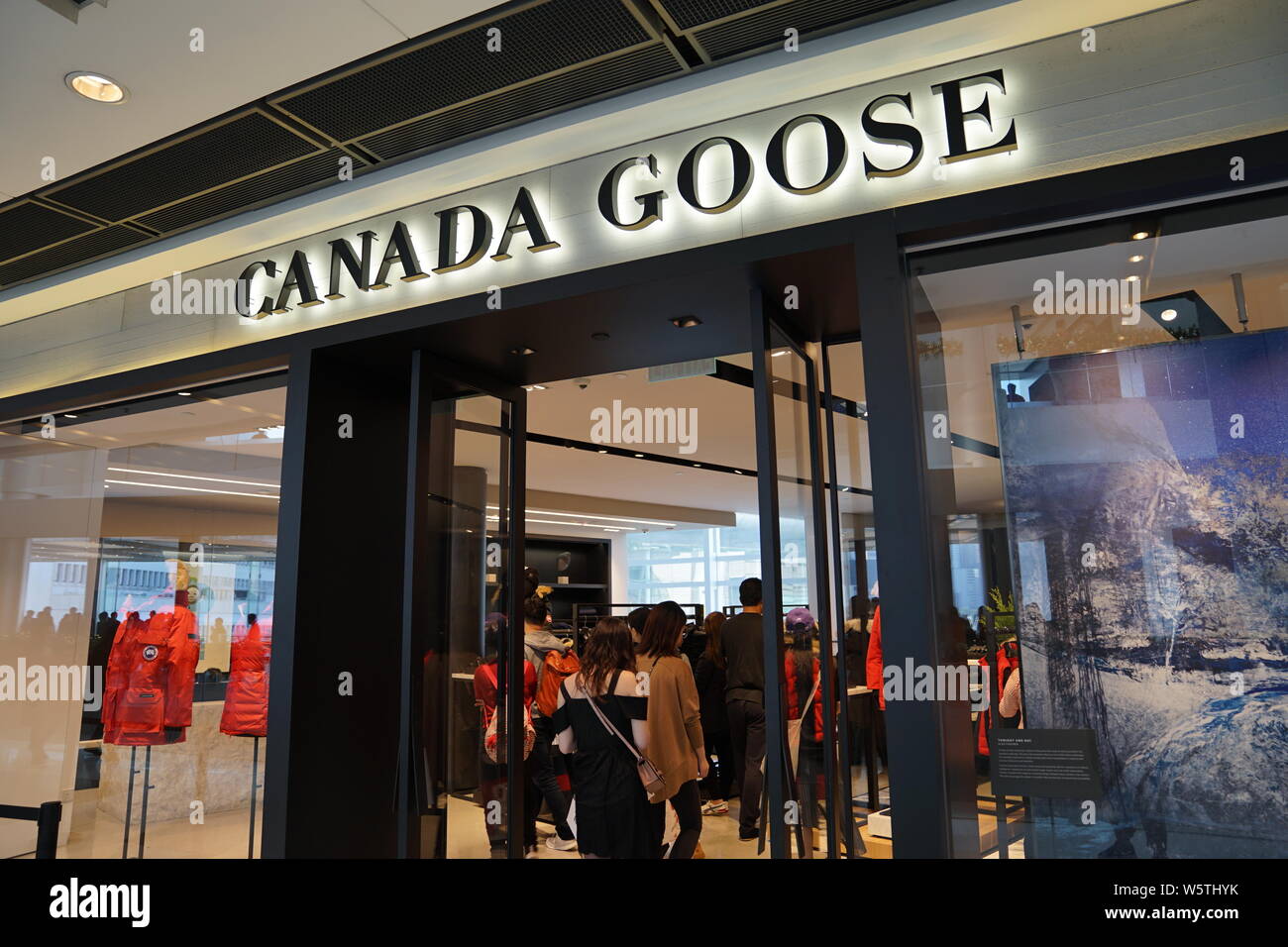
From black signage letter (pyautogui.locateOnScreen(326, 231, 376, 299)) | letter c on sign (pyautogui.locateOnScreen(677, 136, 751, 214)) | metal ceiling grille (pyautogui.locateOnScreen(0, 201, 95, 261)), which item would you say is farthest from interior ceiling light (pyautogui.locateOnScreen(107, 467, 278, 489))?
letter c on sign (pyautogui.locateOnScreen(677, 136, 751, 214))

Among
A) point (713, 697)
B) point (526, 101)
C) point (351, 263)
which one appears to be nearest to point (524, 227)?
point (526, 101)

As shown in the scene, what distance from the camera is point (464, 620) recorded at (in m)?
3.78

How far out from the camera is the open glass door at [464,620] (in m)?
3.53

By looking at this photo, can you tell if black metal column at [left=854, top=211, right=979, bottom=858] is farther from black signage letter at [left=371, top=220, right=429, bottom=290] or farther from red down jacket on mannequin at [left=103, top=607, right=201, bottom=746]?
red down jacket on mannequin at [left=103, top=607, right=201, bottom=746]

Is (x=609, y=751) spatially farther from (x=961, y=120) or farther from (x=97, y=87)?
(x=97, y=87)

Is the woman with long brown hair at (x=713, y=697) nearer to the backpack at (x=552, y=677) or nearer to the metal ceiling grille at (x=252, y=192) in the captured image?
the backpack at (x=552, y=677)

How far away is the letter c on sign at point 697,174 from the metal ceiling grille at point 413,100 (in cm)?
27

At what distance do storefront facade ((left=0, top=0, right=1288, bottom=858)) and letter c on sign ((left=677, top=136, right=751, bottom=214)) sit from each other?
0.04ft

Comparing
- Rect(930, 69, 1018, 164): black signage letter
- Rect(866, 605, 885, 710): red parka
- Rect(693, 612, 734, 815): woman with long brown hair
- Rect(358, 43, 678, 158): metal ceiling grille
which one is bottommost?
Rect(693, 612, 734, 815): woman with long brown hair

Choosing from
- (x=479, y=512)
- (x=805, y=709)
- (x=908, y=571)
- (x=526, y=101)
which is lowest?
(x=805, y=709)

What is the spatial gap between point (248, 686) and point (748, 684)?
2.55 meters

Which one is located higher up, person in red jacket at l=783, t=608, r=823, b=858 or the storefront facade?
the storefront facade

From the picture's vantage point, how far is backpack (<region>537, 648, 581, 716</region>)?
14.8 ft

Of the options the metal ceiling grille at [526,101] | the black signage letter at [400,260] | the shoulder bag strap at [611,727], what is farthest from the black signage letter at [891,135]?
the shoulder bag strap at [611,727]
